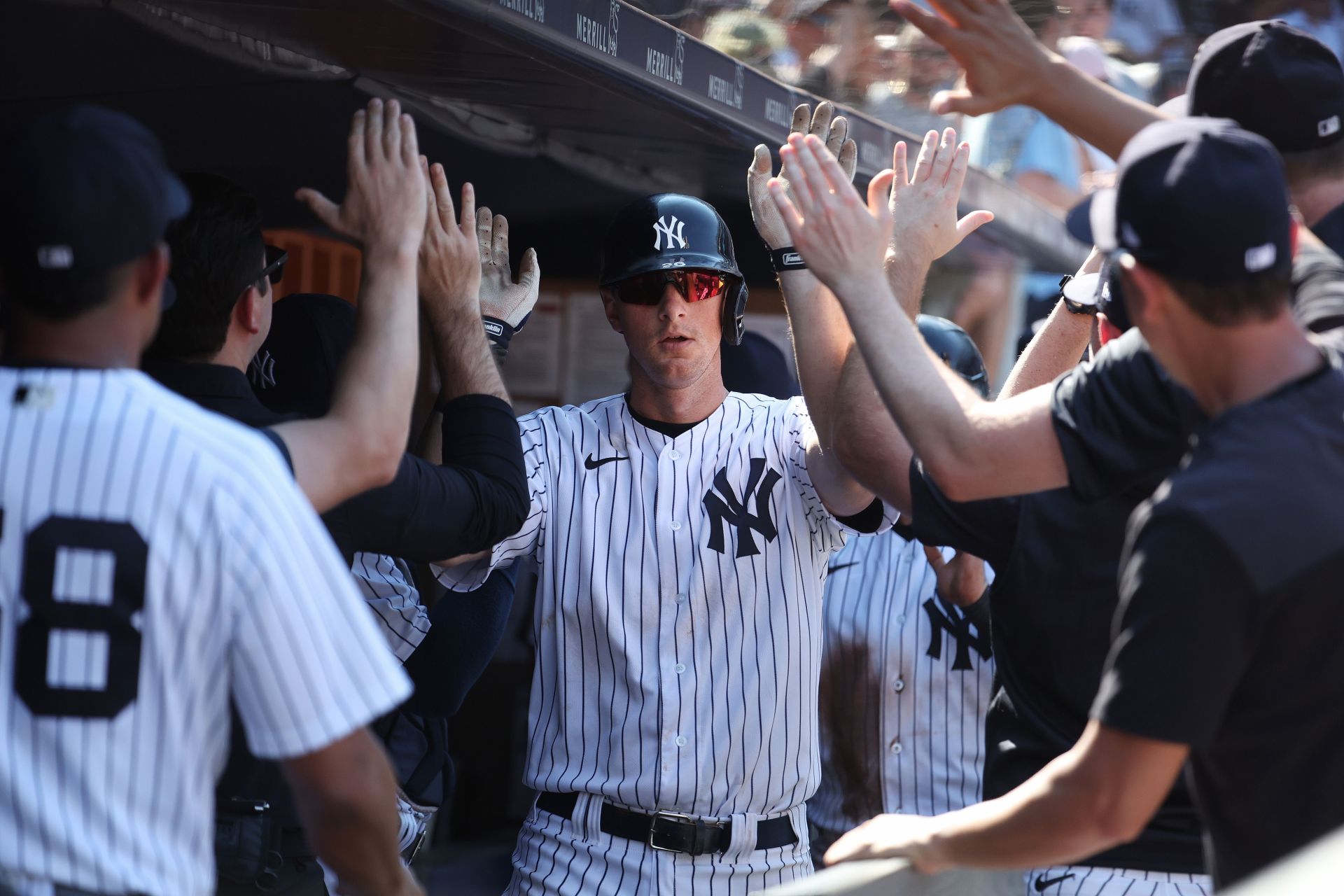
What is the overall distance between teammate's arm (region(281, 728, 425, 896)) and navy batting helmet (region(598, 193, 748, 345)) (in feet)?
4.66

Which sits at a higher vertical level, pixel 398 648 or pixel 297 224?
pixel 297 224

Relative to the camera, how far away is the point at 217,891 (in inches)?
95.4

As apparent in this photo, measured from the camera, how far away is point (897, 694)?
339 cm

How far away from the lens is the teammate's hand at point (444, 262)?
2.38 metres

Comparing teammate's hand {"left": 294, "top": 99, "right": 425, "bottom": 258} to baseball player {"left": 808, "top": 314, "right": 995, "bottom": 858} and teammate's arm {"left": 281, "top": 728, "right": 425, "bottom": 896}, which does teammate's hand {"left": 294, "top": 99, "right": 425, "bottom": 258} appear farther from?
baseball player {"left": 808, "top": 314, "right": 995, "bottom": 858}

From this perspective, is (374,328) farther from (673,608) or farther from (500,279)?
(673,608)

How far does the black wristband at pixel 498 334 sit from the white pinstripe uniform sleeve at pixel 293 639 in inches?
47.8

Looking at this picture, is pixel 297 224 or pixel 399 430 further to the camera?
pixel 297 224

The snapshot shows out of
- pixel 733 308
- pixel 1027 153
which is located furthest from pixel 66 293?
pixel 1027 153

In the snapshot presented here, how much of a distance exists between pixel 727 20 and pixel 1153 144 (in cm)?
378

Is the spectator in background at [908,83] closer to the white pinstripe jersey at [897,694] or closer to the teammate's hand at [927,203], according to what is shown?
the white pinstripe jersey at [897,694]

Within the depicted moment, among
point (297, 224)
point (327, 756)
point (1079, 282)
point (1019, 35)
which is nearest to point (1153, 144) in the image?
point (1019, 35)

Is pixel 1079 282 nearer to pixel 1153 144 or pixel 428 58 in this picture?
pixel 1153 144

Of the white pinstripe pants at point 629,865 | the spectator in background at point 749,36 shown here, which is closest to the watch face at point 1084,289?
the white pinstripe pants at point 629,865
